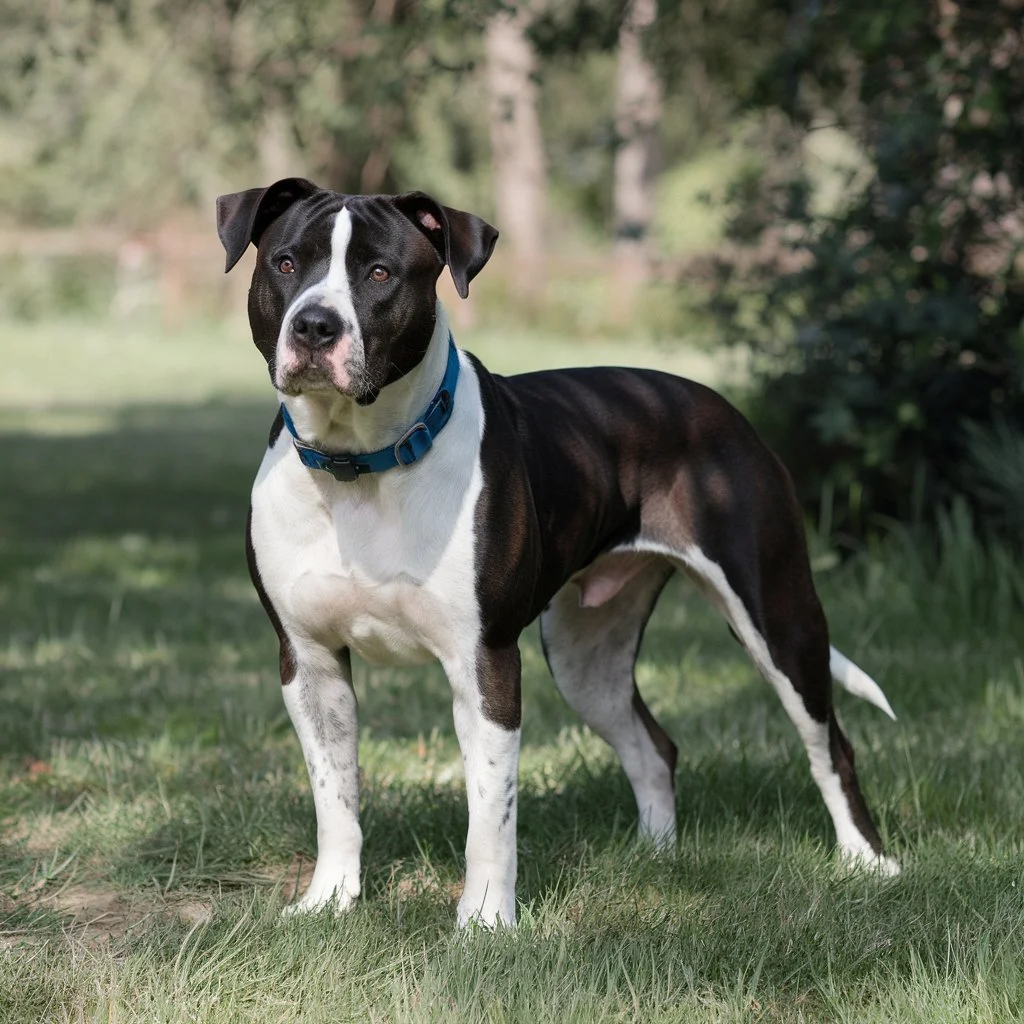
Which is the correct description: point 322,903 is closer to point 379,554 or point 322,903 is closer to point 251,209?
point 379,554

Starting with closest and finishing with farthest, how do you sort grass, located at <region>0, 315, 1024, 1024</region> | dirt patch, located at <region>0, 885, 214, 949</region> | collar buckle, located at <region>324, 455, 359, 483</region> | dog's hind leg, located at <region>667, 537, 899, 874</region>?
grass, located at <region>0, 315, 1024, 1024</region>, collar buckle, located at <region>324, 455, 359, 483</region>, dirt patch, located at <region>0, 885, 214, 949</region>, dog's hind leg, located at <region>667, 537, 899, 874</region>

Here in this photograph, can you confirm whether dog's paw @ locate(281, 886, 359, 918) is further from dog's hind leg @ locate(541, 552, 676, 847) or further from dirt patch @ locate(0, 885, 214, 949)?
dog's hind leg @ locate(541, 552, 676, 847)

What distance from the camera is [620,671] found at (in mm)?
4812

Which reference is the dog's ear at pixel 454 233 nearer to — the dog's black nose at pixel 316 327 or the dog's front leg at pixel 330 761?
the dog's black nose at pixel 316 327

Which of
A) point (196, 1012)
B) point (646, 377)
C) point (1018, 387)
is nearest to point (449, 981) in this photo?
point (196, 1012)

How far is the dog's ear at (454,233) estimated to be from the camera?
12.3 ft

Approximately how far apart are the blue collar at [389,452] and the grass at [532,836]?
3.43 ft

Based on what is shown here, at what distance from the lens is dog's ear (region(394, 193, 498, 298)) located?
147 inches

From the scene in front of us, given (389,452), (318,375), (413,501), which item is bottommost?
(413,501)

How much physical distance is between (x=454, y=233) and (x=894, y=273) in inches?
191

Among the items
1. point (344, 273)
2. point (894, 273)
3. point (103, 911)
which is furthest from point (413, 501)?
point (894, 273)

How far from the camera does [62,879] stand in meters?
4.21

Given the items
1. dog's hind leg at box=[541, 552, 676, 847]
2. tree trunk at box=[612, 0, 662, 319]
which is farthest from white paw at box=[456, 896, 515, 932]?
tree trunk at box=[612, 0, 662, 319]

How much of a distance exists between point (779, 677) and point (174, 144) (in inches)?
843
